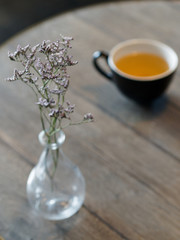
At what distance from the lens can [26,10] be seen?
2344 millimetres

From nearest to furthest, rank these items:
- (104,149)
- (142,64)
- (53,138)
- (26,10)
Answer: (53,138)
(104,149)
(142,64)
(26,10)

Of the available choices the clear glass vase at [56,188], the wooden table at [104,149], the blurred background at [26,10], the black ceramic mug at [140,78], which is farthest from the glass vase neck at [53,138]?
the blurred background at [26,10]

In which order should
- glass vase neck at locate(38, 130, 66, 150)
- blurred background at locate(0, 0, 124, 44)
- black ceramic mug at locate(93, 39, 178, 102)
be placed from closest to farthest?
glass vase neck at locate(38, 130, 66, 150), black ceramic mug at locate(93, 39, 178, 102), blurred background at locate(0, 0, 124, 44)

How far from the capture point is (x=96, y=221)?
768mm

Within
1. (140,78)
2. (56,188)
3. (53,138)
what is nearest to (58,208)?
(56,188)

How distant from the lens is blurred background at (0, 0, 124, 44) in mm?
2232

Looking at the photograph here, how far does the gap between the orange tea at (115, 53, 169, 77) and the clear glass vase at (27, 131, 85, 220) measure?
32 cm

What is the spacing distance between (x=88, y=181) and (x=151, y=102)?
29 centimetres

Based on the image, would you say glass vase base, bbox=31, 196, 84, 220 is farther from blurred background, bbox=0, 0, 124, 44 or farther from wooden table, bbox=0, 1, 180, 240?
blurred background, bbox=0, 0, 124, 44

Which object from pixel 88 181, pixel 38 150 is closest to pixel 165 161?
pixel 88 181

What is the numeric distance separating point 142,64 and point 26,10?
1505 millimetres

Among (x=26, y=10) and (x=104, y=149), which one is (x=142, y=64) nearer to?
(x=104, y=149)

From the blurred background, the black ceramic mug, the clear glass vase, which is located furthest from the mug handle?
the blurred background

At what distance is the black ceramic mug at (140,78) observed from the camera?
0.94 meters
